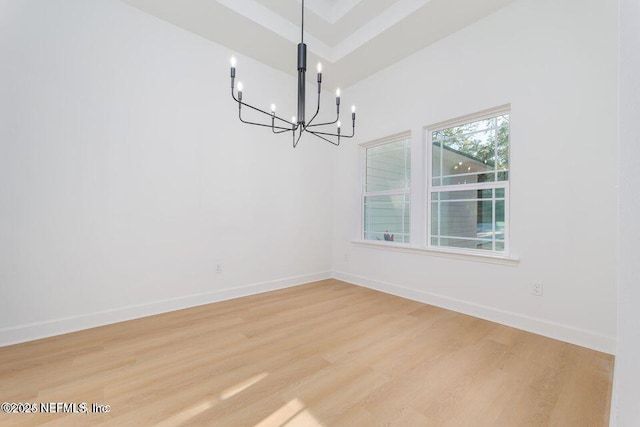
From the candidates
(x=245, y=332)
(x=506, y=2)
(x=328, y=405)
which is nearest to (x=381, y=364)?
(x=328, y=405)

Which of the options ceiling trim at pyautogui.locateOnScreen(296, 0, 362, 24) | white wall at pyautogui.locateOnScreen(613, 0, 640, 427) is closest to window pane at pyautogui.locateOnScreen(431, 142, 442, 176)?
ceiling trim at pyautogui.locateOnScreen(296, 0, 362, 24)

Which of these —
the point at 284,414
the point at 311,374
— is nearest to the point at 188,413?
the point at 284,414

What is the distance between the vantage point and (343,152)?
4.28 metres

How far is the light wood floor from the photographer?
4.56 ft

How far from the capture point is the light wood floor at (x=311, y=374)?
1389 millimetres

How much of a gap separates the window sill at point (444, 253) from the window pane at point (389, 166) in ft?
2.65

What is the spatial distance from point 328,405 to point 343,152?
11.5ft

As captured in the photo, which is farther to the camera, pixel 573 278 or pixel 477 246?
pixel 477 246

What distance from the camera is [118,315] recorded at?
100.0 inches

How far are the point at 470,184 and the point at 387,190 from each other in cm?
114

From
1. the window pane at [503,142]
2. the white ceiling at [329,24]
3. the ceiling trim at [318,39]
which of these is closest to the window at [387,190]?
the window pane at [503,142]

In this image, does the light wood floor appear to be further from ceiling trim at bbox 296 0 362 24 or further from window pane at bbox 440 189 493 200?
ceiling trim at bbox 296 0 362 24

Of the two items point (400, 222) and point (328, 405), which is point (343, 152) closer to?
point (400, 222)

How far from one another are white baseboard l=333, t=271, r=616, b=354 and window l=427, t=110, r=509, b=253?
23.9 inches
